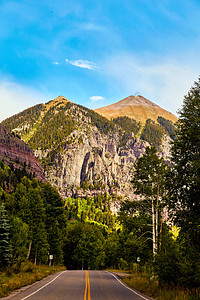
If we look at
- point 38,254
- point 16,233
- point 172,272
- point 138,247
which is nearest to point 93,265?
point 38,254

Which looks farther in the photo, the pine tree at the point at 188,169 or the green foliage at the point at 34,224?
the green foliage at the point at 34,224

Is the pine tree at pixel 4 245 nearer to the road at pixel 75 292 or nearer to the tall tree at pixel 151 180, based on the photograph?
the road at pixel 75 292

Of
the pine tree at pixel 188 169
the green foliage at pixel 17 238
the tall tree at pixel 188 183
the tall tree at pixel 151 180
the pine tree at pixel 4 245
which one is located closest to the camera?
the tall tree at pixel 188 183

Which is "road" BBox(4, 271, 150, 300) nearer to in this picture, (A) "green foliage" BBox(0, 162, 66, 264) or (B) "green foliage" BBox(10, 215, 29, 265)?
(A) "green foliage" BBox(0, 162, 66, 264)

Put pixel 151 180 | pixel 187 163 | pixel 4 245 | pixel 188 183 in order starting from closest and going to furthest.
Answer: pixel 188 183 < pixel 187 163 < pixel 151 180 < pixel 4 245

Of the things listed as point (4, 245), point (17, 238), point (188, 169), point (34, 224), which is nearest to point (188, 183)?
point (188, 169)

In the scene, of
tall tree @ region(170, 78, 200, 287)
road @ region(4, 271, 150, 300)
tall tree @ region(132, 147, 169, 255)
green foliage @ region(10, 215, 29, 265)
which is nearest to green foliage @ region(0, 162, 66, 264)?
green foliage @ region(10, 215, 29, 265)

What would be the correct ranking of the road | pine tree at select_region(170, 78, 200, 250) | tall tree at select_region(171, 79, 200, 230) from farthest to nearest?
tall tree at select_region(171, 79, 200, 230), pine tree at select_region(170, 78, 200, 250), the road

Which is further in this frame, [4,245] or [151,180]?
[4,245]

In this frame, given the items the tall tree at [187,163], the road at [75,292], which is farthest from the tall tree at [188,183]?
the road at [75,292]

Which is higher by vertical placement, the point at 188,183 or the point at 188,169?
the point at 188,169

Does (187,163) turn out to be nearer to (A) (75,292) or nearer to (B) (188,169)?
(B) (188,169)

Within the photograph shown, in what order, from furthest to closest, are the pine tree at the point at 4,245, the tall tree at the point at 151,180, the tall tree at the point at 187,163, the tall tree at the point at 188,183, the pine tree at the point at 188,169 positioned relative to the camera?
the pine tree at the point at 4,245, the tall tree at the point at 151,180, the tall tree at the point at 187,163, the pine tree at the point at 188,169, the tall tree at the point at 188,183

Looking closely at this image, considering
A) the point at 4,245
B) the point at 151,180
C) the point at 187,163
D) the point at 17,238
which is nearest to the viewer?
the point at 187,163
